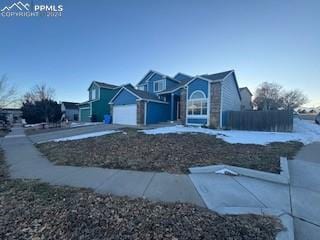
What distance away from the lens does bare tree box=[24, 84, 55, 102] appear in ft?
149

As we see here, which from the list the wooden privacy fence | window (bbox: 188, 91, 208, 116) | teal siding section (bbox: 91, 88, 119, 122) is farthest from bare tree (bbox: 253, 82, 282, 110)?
teal siding section (bbox: 91, 88, 119, 122)

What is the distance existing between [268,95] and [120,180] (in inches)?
1755

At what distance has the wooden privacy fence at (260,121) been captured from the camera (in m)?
14.5

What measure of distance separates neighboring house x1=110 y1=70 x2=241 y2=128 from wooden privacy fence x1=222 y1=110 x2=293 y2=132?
0.95m

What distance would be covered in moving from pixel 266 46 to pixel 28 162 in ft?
51.9

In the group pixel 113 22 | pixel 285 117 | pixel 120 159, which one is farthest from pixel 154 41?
pixel 285 117

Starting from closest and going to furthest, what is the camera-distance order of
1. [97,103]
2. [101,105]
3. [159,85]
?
1. [159,85]
2. [97,103]
3. [101,105]

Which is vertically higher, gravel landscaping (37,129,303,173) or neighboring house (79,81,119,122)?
neighboring house (79,81,119,122)

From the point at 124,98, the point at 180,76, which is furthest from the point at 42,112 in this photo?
the point at 180,76

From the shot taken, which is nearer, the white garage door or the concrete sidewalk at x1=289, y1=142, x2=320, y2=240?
the concrete sidewalk at x1=289, y1=142, x2=320, y2=240

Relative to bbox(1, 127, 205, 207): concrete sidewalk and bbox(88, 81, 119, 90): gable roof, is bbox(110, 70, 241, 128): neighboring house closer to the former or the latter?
bbox(88, 81, 119, 90): gable roof

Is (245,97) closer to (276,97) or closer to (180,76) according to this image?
(276,97)

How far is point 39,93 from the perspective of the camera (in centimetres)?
4575

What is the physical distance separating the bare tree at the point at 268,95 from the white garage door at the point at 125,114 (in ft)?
99.8
